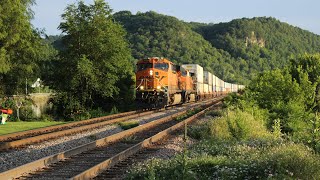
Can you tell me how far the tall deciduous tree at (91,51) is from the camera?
32.9 m

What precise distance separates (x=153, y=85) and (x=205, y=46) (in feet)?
426

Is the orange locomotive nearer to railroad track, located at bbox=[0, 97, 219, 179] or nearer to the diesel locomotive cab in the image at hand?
the diesel locomotive cab

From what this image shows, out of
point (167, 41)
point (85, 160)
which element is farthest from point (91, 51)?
point (167, 41)

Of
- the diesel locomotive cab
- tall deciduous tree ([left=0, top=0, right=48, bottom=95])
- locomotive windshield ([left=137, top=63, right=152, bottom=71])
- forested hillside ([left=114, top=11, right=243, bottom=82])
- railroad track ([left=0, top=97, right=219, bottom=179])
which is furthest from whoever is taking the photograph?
forested hillside ([left=114, top=11, right=243, bottom=82])

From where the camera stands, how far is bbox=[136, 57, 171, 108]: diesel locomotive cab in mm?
31766

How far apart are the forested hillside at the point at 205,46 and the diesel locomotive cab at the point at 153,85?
151ft

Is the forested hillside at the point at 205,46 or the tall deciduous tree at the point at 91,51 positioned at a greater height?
the forested hillside at the point at 205,46

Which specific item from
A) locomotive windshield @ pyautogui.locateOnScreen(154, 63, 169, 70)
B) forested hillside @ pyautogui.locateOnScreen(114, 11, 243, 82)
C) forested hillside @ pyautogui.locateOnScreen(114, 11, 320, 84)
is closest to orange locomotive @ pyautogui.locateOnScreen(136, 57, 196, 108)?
locomotive windshield @ pyautogui.locateOnScreen(154, 63, 169, 70)

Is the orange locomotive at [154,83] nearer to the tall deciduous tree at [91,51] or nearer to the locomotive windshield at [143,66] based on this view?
the locomotive windshield at [143,66]

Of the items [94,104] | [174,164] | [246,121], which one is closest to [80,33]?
[94,104]

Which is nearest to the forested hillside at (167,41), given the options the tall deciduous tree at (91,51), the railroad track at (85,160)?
the tall deciduous tree at (91,51)

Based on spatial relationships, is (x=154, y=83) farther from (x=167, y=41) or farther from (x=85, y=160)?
(x=167, y=41)

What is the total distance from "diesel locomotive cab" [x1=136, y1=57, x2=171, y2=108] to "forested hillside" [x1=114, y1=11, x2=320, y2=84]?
4606cm

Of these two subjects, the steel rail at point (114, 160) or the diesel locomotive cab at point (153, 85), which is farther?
the diesel locomotive cab at point (153, 85)
